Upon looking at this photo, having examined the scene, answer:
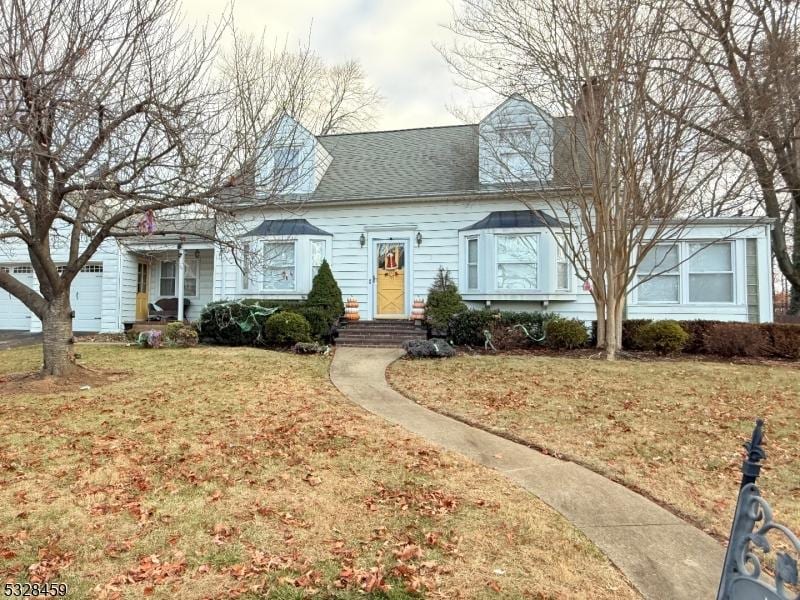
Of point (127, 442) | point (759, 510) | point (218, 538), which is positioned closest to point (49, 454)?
point (127, 442)

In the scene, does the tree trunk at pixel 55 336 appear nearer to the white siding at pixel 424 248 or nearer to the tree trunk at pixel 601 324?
the white siding at pixel 424 248

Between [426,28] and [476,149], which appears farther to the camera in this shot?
[476,149]

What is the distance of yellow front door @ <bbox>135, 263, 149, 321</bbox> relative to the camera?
17.6 m

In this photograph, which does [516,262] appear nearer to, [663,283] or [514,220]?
[514,220]

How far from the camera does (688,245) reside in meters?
13.0

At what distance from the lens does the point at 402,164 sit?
604 inches

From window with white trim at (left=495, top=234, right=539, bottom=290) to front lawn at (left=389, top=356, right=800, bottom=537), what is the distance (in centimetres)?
323

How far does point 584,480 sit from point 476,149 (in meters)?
12.3

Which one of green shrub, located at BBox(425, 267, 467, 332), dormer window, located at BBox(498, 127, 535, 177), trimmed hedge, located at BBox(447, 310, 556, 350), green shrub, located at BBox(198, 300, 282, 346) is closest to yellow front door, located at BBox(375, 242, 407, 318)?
green shrub, located at BBox(425, 267, 467, 332)

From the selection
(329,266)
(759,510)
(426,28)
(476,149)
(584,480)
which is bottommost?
(584,480)

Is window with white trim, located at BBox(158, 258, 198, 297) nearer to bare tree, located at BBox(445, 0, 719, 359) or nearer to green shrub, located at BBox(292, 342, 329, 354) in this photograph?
green shrub, located at BBox(292, 342, 329, 354)

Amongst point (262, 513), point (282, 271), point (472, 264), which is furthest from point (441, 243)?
point (262, 513)

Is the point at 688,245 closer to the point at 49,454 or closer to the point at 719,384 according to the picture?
the point at 719,384

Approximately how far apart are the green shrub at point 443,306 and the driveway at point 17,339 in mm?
11889
